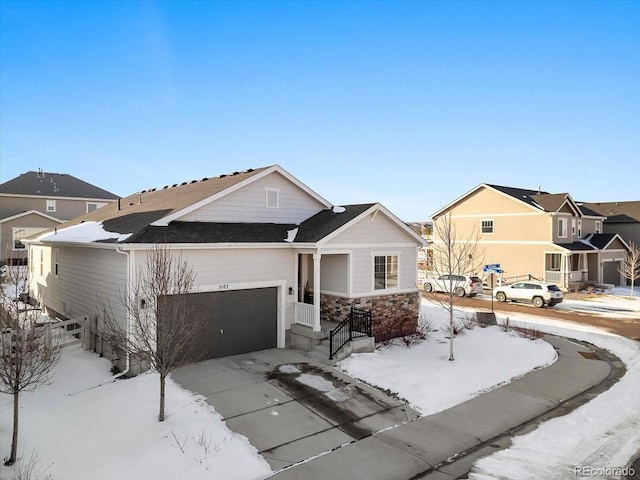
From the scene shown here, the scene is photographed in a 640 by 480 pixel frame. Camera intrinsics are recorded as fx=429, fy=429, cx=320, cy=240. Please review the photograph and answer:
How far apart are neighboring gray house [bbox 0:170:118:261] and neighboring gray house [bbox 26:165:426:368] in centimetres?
2359

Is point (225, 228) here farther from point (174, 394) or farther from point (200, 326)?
point (174, 394)

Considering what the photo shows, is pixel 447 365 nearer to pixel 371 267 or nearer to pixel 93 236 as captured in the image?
pixel 371 267

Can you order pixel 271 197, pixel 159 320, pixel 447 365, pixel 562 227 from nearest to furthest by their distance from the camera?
1. pixel 159 320
2. pixel 447 365
3. pixel 271 197
4. pixel 562 227

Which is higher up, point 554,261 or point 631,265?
point 554,261

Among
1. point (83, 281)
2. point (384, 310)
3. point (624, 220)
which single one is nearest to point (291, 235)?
point (384, 310)

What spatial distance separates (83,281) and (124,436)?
833 centimetres

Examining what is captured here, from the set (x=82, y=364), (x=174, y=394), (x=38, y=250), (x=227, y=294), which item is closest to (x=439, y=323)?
(x=227, y=294)

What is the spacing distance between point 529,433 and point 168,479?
7153 mm

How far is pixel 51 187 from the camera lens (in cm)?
4256

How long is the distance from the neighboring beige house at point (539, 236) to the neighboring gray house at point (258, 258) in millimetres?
21508

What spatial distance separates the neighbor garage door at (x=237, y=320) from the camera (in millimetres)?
13094

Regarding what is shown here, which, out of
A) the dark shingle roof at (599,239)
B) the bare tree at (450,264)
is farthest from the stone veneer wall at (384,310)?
the dark shingle roof at (599,239)

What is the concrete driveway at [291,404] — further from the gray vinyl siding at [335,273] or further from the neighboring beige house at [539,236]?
the neighboring beige house at [539,236]

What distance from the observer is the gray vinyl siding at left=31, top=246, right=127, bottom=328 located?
12.4 metres
